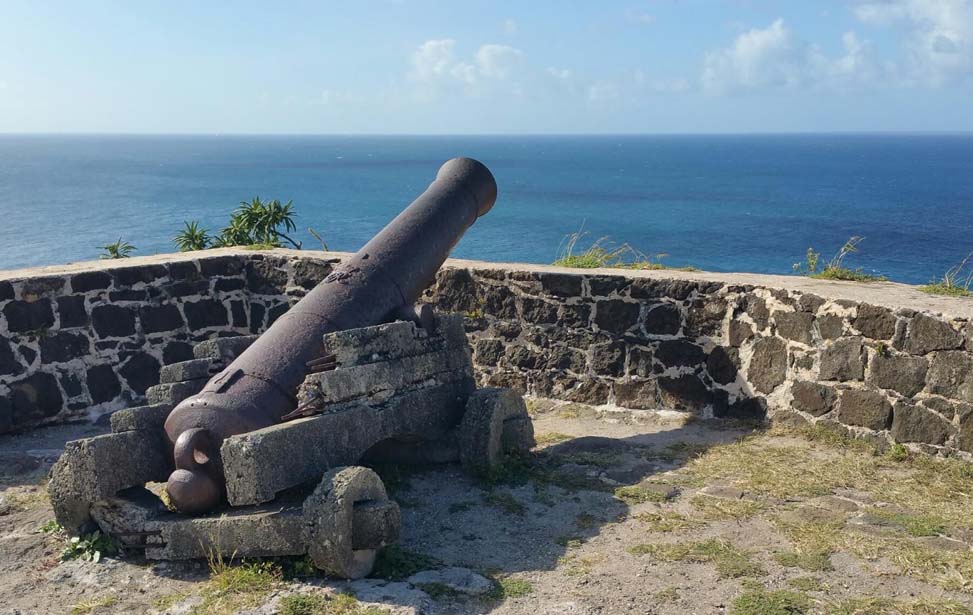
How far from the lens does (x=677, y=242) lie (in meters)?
58.4

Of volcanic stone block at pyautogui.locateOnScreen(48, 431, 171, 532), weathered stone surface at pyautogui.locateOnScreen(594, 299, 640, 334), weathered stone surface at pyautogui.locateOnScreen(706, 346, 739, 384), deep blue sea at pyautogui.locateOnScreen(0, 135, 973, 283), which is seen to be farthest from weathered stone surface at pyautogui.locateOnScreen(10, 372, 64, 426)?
deep blue sea at pyautogui.locateOnScreen(0, 135, 973, 283)

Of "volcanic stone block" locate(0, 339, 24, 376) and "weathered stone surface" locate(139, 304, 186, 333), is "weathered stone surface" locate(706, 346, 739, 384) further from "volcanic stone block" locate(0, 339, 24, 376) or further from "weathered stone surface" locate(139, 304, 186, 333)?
"volcanic stone block" locate(0, 339, 24, 376)

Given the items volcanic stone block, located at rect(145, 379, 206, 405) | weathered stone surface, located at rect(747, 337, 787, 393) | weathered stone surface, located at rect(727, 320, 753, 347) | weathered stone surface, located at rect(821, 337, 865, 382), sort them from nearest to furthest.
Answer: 1. volcanic stone block, located at rect(145, 379, 206, 405)
2. weathered stone surface, located at rect(821, 337, 865, 382)
3. weathered stone surface, located at rect(747, 337, 787, 393)
4. weathered stone surface, located at rect(727, 320, 753, 347)

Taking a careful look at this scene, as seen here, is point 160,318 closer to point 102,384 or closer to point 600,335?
point 102,384

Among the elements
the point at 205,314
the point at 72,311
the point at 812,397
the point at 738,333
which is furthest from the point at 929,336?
the point at 72,311

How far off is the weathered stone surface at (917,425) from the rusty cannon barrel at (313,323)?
3.28m

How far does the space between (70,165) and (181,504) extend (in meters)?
156

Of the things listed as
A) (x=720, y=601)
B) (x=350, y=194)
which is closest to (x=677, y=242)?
(x=350, y=194)

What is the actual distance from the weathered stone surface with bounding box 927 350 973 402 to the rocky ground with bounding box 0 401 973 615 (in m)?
0.46

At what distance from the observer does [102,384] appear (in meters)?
7.89

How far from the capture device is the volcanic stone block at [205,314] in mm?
8453

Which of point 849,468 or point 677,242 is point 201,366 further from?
point 677,242

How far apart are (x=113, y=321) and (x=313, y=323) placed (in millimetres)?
3184

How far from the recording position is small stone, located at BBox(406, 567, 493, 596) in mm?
4574
